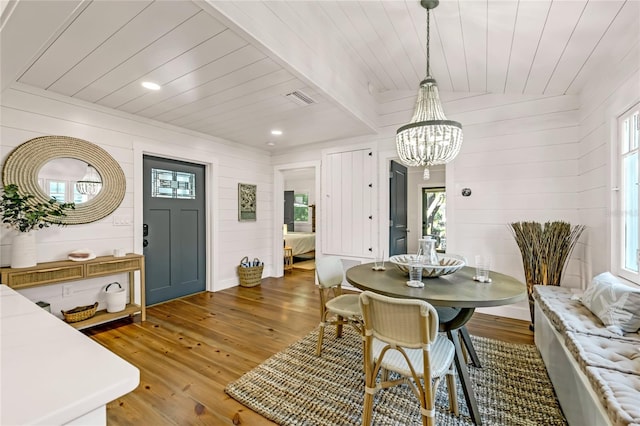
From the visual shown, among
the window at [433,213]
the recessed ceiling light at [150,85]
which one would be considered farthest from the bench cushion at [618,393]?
the window at [433,213]

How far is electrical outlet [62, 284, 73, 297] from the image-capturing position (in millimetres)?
2846

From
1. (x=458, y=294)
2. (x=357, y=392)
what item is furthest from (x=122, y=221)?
(x=458, y=294)

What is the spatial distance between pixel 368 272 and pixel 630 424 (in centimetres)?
155

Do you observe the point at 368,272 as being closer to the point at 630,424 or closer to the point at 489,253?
the point at 630,424

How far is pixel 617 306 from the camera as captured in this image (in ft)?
5.43

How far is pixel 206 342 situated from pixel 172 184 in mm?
2306

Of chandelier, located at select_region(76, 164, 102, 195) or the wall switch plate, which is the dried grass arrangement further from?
chandelier, located at select_region(76, 164, 102, 195)

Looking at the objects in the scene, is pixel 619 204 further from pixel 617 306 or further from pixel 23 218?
pixel 23 218

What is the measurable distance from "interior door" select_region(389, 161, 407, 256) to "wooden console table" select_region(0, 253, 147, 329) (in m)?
3.34

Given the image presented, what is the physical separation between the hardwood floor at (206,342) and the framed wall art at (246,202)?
4.14 ft

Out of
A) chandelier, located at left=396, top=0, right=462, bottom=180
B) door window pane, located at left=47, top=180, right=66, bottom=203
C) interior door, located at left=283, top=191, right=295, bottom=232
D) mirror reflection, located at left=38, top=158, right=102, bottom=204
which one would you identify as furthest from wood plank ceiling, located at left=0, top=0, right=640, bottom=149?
interior door, located at left=283, top=191, right=295, bottom=232

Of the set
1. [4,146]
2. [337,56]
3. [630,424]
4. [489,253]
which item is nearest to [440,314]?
[630,424]

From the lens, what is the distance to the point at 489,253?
3422 millimetres

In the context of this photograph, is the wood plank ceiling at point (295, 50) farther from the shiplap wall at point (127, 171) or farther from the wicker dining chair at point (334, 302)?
the wicker dining chair at point (334, 302)
